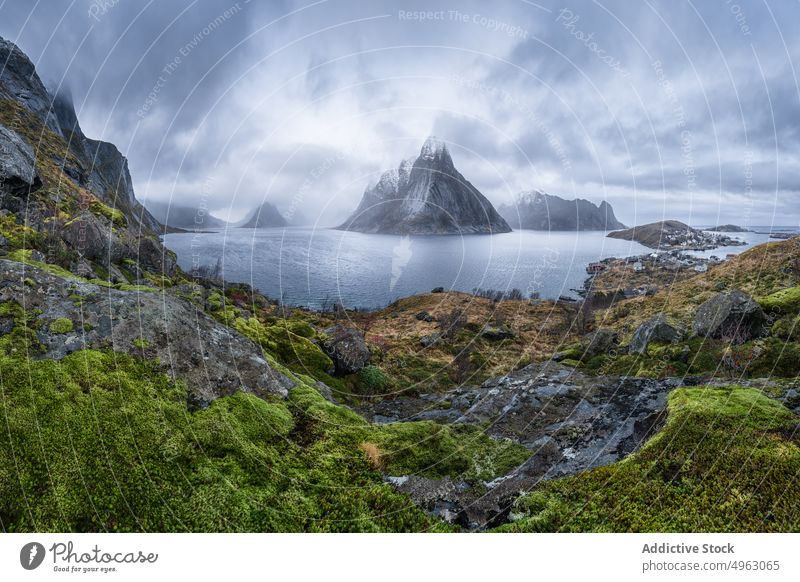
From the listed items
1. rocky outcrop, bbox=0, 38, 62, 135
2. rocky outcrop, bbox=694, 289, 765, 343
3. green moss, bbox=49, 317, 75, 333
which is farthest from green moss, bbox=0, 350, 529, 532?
rocky outcrop, bbox=0, 38, 62, 135

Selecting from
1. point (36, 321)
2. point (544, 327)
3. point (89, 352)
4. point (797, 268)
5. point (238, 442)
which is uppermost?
point (797, 268)

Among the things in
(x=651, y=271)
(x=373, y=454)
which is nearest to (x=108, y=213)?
(x=373, y=454)

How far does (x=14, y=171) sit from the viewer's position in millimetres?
13406

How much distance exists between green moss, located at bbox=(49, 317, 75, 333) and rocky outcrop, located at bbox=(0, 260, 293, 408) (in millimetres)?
50

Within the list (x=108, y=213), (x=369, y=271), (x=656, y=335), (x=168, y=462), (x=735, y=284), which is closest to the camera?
(x=168, y=462)

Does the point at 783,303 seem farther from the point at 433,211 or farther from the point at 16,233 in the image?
the point at 433,211

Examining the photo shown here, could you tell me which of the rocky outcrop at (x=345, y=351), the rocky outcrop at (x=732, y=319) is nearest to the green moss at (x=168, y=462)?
the rocky outcrop at (x=345, y=351)

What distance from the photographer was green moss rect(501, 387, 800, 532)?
4551 millimetres

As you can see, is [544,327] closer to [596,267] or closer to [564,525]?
[564,525]

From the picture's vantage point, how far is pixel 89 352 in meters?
5.81

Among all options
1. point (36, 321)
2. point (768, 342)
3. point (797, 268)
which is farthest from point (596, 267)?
point (36, 321)

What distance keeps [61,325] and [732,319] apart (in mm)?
21002

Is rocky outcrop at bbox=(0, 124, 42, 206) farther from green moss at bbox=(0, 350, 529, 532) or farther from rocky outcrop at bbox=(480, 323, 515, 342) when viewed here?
rocky outcrop at bbox=(480, 323, 515, 342)

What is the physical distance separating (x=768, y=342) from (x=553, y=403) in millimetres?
8222
